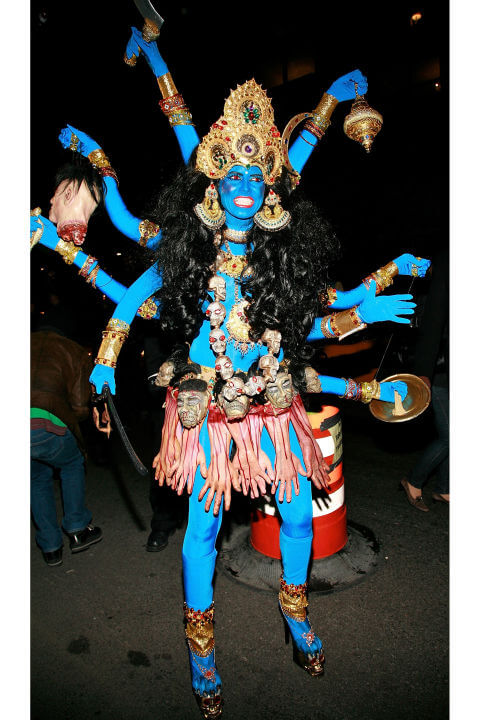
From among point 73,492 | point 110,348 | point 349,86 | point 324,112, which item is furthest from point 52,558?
point 349,86

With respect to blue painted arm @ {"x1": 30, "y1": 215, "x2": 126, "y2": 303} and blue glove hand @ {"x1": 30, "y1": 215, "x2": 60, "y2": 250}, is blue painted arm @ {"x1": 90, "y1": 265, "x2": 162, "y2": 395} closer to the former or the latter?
blue painted arm @ {"x1": 30, "y1": 215, "x2": 126, "y2": 303}

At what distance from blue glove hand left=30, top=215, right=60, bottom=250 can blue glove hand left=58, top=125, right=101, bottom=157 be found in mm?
347

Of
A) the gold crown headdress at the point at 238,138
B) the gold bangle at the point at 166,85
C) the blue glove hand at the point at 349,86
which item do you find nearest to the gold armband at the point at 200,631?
the gold crown headdress at the point at 238,138

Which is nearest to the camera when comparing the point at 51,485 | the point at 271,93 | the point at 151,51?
the point at 151,51

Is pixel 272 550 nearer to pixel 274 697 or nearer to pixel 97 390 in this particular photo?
pixel 274 697

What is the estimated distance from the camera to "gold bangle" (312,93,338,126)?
74.9 inches

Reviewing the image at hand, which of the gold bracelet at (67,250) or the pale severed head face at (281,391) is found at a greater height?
the gold bracelet at (67,250)

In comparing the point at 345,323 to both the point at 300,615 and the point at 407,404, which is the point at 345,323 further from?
the point at 300,615

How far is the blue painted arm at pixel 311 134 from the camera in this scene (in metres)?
1.90

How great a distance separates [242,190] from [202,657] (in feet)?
5.92

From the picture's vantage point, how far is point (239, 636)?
2.16 m

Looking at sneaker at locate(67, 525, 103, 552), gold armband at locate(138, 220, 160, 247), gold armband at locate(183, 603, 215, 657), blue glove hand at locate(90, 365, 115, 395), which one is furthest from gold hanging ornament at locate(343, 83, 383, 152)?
sneaker at locate(67, 525, 103, 552)

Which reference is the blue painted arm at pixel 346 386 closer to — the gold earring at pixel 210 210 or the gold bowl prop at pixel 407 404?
the gold bowl prop at pixel 407 404

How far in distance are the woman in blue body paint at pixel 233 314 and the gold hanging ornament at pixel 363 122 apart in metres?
0.12
